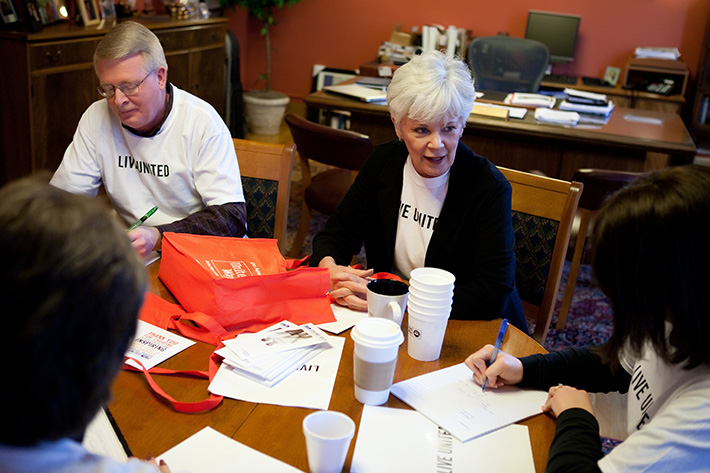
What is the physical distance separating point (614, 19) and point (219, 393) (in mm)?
5493

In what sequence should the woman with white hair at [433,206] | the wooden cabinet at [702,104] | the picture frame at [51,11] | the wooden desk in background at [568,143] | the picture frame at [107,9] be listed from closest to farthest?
the woman with white hair at [433,206] → the wooden desk in background at [568,143] → the picture frame at [51,11] → the picture frame at [107,9] → the wooden cabinet at [702,104]

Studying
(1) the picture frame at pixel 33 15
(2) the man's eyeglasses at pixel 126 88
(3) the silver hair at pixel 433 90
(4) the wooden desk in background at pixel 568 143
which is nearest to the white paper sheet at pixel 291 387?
(3) the silver hair at pixel 433 90

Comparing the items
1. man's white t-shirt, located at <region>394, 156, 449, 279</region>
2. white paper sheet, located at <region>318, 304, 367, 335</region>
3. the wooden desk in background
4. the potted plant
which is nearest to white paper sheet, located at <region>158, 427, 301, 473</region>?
white paper sheet, located at <region>318, 304, 367, 335</region>

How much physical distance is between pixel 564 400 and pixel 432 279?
0.34m

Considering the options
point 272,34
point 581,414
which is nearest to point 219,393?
point 581,414

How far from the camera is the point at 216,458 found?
3.28 ft

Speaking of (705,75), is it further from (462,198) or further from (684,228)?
(684,228)

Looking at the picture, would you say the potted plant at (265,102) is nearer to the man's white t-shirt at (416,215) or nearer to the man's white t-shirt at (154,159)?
the man's white t-shirt at (154,159)

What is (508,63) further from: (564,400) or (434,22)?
(564,400)

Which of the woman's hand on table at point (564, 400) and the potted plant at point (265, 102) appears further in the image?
the potted plant at point (265, 102)

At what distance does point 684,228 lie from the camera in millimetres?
903

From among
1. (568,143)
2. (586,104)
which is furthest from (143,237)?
(586,104)

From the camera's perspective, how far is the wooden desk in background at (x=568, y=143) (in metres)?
3.27

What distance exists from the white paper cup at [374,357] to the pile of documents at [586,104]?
3.00 metres
